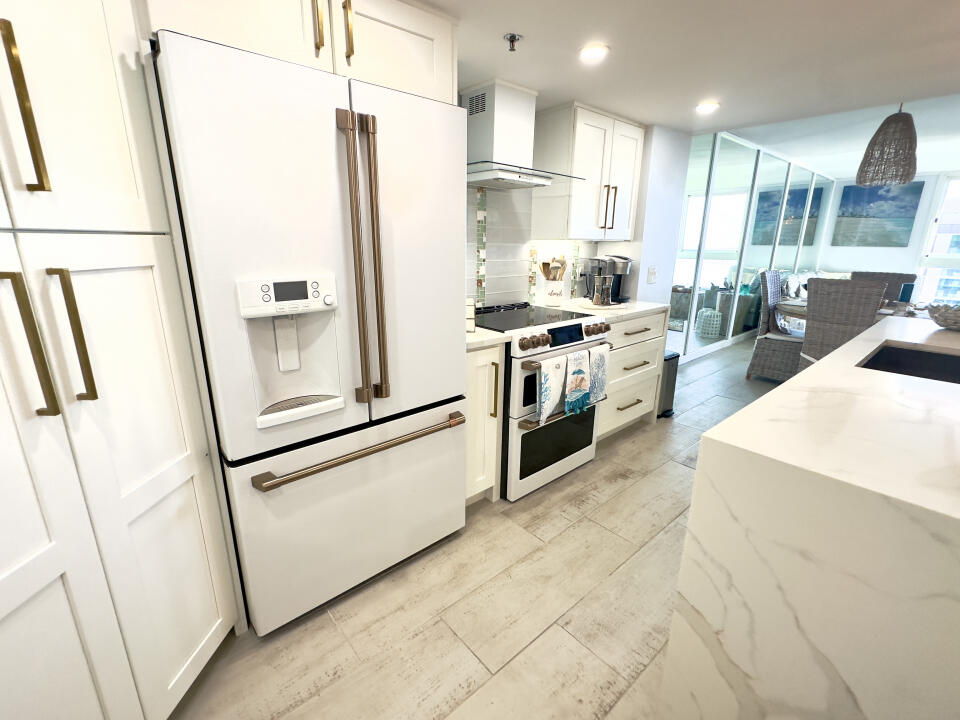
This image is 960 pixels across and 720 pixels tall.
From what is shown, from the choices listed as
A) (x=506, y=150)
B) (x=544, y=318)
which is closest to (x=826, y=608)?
(x=544, y=318)

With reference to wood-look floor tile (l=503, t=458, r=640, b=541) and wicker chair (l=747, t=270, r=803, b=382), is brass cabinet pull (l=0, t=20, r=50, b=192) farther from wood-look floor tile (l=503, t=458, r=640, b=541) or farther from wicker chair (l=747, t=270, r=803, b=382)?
wicker chair (l=747, t=270, r=803, b=382)

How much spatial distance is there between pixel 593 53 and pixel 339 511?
2.26m

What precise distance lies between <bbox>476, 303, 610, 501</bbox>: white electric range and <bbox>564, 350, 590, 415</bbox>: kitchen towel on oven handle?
0.20ft

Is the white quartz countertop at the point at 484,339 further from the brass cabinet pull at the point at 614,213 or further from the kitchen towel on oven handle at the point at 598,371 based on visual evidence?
the brass cabinet pull at the point at 614,213

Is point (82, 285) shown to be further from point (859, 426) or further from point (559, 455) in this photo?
point (559, 455)

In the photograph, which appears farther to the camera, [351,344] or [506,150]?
[506,150]

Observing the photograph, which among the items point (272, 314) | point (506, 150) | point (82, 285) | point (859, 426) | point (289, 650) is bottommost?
point (289, 650)

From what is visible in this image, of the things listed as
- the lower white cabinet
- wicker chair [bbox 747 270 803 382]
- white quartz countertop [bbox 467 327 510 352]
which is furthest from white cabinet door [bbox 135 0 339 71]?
wicker chair [bbox 747 270 803 382]

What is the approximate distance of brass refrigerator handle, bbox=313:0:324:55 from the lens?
4.17 feet

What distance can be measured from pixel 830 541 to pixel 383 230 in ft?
4.56

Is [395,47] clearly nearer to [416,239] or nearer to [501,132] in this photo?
[416,239]

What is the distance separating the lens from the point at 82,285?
942 mm

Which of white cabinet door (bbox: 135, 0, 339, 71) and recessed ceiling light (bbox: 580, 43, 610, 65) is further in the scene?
recessed ceiling light (bbox: 580, 43, 610, 65)

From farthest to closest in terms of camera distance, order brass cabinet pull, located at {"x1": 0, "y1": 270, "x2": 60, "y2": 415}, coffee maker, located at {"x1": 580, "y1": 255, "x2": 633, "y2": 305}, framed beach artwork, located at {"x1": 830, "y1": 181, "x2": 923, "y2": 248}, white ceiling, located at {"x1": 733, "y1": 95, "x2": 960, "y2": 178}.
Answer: framed beach artwork, located at {"x1": 830, "y1": 181, "x2": 923, "y2": 248} < white ceiling, located at {"x1": 733, "y1": 95, "x2": 960, "y2": 178} < coffee maker, located at {"x1": 580, "y1": 255, "x2": 633, "y2": 305} < brass cabinet pull, located at {"x1": 0, "y1": 270, "x2": 60, "y2": 415}
